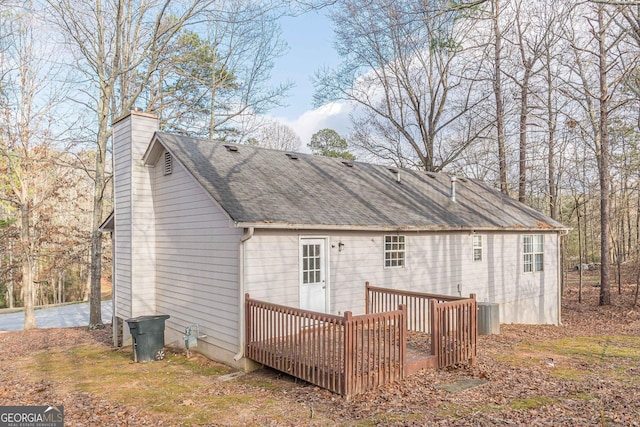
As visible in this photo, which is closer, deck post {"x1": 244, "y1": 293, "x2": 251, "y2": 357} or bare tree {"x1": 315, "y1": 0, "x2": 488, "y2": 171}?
deck post {"x1": 244, "y1": 293, "x2": 251, "y2": 357}

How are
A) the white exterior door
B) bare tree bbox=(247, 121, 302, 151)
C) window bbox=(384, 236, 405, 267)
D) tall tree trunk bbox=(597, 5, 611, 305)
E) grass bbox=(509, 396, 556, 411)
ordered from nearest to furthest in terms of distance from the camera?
grass bbox=(509, 396, 556, 411) < the white exterior door < window bbox=(384, 236, 405, 267) < tall tree trunk bbox=(597, 5, 611, 305) < bare tree bbox=(247, 121, 302, 151)

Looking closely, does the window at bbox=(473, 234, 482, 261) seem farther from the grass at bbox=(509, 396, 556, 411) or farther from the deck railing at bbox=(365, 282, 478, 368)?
the grass at bbox=(509, 396, 556, 411)

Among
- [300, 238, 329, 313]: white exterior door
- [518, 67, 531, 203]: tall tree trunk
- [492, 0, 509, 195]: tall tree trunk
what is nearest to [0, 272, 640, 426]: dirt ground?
[300, 238, 329, 313]: white exterior door

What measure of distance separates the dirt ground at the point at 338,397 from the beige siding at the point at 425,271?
1984 millimetres

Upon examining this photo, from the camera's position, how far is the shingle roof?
8.78 meters

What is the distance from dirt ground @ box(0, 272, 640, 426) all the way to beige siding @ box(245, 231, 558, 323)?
1984 mm

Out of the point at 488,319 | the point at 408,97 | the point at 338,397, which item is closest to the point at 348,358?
the point at 338,397

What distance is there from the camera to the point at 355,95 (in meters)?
24.7

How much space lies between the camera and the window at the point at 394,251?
1086 centimetres

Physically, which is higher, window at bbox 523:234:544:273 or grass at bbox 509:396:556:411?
window at bbox 523:234:544:273

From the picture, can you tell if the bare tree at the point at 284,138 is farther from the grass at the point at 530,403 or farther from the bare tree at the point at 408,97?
the grass at the point at 530,403

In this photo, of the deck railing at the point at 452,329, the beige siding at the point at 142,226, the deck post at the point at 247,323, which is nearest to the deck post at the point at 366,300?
the deck railing at the point at 452,329

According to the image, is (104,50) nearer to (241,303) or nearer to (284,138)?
(241,303)

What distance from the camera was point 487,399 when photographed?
20.0ft
